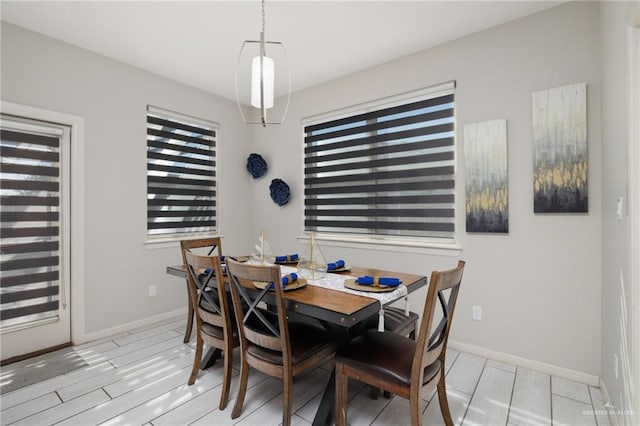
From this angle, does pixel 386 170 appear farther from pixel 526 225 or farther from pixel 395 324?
pixel 395 324

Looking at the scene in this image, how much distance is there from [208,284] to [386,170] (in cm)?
210

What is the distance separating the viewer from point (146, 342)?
2.90 meters

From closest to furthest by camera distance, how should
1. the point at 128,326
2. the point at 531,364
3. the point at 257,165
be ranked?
the point at 531,364, the point at 128,326, the point at 257,165

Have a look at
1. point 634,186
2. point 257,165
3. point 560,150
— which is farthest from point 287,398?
point 257,165

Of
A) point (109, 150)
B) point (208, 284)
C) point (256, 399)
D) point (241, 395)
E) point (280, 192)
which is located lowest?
point (256, 399)

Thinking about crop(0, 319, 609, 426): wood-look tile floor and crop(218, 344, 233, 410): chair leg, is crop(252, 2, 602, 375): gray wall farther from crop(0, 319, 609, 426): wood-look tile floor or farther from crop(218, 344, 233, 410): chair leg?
crop(218, 344, 233, 410): chair leg

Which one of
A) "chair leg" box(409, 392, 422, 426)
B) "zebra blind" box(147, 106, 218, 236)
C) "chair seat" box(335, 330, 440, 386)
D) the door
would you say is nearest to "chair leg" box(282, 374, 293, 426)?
"chair seat" box(335, 330, 440, 386)

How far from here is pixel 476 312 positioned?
2.66m

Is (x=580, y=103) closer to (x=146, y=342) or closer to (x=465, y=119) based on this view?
(x=465, y=119)

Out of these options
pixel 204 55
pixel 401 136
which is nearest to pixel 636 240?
pixel 401 136

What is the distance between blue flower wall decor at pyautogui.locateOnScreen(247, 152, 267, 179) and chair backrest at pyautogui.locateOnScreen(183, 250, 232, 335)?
2.11 metres

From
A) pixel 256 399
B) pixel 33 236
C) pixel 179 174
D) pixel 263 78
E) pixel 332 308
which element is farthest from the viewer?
pixel 179 174

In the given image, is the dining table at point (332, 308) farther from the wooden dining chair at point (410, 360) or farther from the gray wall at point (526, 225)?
the gray wall at point (526, 225)

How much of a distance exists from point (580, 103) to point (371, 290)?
2.03 metres
